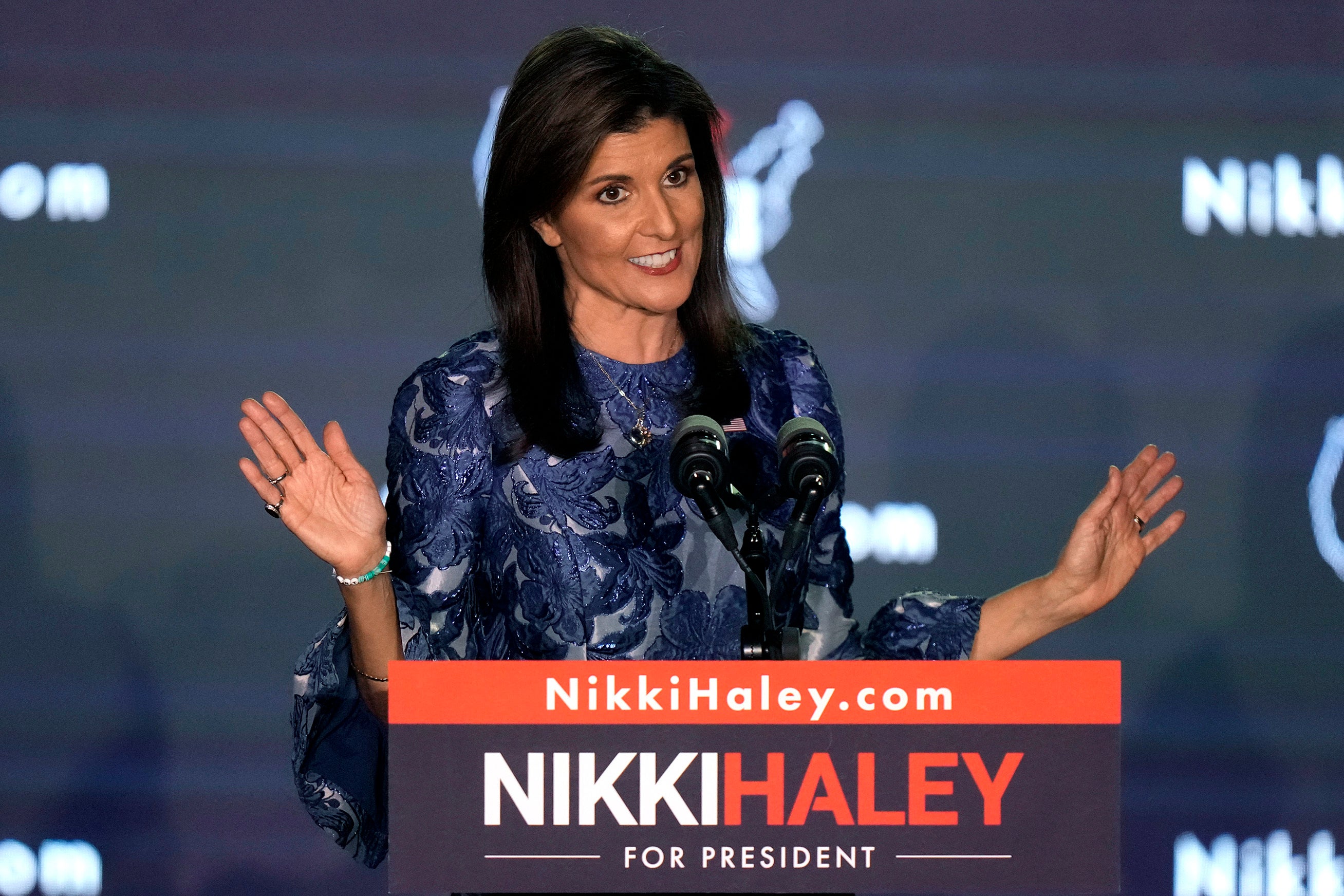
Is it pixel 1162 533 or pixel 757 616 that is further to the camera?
pixel 1162 533

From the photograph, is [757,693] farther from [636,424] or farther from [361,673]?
[636,424]

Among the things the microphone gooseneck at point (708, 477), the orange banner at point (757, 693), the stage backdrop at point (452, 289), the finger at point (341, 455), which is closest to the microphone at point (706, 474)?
the microphone gooseneck at point (708, 477)

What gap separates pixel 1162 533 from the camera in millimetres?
1906

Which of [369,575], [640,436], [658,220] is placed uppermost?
[658,220]

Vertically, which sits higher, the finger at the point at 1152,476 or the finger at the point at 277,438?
the finger at the point at 1152,476

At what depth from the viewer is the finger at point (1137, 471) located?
1827 mm

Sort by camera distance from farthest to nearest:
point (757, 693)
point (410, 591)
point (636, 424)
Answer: point (636, 424)
point (410, 591)
point (757, 693)

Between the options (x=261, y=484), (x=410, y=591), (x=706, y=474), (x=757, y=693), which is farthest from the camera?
(x=410, y=591)

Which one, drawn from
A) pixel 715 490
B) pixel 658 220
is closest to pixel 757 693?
pixel 715 490

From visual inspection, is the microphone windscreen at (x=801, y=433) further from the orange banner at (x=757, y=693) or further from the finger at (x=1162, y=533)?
the finger at (x=1162, y=533)

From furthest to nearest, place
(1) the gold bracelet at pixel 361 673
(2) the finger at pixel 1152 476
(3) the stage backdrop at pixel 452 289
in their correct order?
(3) the stage backdrop at pixel 452 289
(2) the finger at pixel 1152 476
(1) the gold bracelet at pixel 361 673

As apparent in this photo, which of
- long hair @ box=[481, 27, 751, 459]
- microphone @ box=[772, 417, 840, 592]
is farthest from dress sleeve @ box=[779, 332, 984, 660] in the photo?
microphone @ box=[772, 417, 840, 592]

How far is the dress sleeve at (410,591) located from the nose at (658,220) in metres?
0.31

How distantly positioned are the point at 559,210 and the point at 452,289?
1.63m
